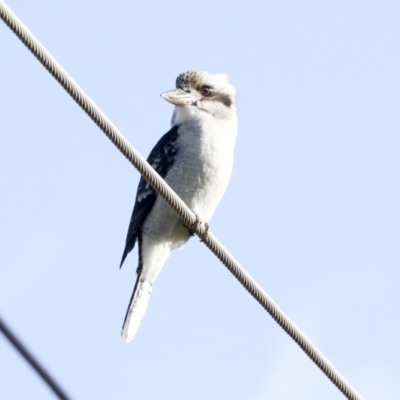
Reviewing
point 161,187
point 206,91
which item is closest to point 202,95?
point 206,91

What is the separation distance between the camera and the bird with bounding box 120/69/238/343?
7.12 metres

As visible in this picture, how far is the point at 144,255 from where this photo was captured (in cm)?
752

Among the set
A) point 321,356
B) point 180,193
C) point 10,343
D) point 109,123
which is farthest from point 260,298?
point 180,193

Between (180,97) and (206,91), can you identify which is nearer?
(180,97)

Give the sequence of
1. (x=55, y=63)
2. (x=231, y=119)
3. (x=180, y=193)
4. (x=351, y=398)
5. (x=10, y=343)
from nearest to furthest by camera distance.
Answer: (x=10, y=343) → (x=55, y=63) → (x=351, y=398) → (x=180, y=193) → (x=231, y=119)

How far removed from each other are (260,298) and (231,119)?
139 inches

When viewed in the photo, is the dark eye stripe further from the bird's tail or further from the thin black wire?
the thin black wire

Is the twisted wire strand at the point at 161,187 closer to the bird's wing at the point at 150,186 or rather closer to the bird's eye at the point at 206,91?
the bird's wing at the point at 150,186

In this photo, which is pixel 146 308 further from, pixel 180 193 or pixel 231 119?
pixel 231 119

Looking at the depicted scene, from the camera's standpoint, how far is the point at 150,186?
297 inches

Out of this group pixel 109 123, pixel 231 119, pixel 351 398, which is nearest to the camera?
pixel 109 123

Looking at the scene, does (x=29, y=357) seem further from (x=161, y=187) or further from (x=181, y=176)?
(x=181, y=176)

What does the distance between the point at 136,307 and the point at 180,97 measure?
1708mm

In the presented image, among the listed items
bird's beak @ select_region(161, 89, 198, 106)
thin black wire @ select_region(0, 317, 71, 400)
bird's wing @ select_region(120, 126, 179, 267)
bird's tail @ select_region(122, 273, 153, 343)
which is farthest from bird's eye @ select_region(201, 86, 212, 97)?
thin black wire @ select_region(0, 317, 71, 400)
